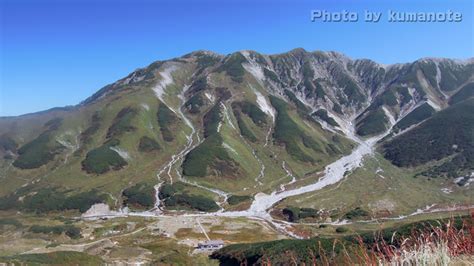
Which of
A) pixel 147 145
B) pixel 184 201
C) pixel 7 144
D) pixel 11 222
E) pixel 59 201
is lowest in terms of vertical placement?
pixel 184 201

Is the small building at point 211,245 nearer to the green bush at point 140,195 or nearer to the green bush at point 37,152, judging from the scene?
the green bush at point 140,195

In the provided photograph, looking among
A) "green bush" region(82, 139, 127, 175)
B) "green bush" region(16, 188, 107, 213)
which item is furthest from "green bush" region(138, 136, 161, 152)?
"green bush" region(16, 188, 107, 213)

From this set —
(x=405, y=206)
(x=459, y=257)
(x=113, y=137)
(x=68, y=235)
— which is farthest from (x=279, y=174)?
(x=459, y=257)

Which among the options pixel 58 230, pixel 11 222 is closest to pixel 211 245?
pixel 58 230

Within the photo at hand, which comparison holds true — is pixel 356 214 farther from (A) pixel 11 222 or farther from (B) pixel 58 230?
(A) pixel 11 222

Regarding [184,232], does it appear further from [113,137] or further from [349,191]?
[113,137]

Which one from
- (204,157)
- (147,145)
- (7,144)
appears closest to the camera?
(204,157)

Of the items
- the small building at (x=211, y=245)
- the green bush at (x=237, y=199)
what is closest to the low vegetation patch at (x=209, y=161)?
the green bush at (x=237, y=199)

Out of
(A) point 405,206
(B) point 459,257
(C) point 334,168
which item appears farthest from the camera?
(C) point 334,168
